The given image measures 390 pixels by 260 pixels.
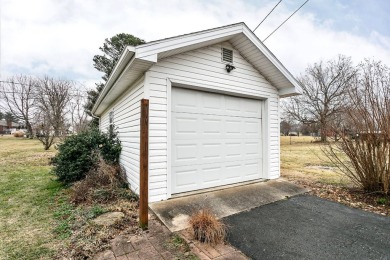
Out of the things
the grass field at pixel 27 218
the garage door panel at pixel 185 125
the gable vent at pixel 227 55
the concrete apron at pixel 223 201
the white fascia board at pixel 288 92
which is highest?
the gable vent at pixel 227 55

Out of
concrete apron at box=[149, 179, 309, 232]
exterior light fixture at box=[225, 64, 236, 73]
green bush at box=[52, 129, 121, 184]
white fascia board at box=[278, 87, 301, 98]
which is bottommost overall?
concrete apron at box=[149, 179, 309, 232]

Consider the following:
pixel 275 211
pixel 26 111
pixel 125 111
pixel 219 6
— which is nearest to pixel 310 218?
pixel 275 211

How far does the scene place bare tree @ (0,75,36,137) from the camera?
1025 inches

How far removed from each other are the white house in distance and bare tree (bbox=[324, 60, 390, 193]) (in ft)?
5.21

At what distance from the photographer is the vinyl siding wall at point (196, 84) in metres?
4.12

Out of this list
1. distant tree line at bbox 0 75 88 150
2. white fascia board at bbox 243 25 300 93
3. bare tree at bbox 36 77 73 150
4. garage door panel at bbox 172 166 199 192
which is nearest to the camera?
garage door panel at bbox 172 166 199 192

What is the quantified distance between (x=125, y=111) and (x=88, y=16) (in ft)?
18.3

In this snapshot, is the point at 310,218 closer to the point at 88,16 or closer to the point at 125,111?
the point at 125,111

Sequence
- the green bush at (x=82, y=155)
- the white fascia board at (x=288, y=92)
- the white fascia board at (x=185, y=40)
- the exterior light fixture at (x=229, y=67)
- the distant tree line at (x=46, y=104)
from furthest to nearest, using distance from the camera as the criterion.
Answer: the distant tree line at (x=46, y=104), the white fascia board at (x=288, y=92), the green bush at (x=82, y=155), the exterior light fixture at (x=229, y=67), the white fascia board at (x=185, y=40)

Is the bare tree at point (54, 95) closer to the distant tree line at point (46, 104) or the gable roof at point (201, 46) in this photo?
the distant tree line at point (46, 104)

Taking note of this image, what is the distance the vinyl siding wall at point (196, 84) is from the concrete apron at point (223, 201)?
42 centimetres

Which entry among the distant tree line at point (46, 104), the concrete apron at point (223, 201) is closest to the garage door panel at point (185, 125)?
the concrete apron at point (223, 201)

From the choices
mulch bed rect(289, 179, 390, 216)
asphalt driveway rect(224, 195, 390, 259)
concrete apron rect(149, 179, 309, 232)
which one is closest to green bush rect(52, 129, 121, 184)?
concrete apron rect(149, 179, 309, 232)

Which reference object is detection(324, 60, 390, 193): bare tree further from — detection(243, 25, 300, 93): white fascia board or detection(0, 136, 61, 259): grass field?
detection(0, 136, 61, 259): grass field
